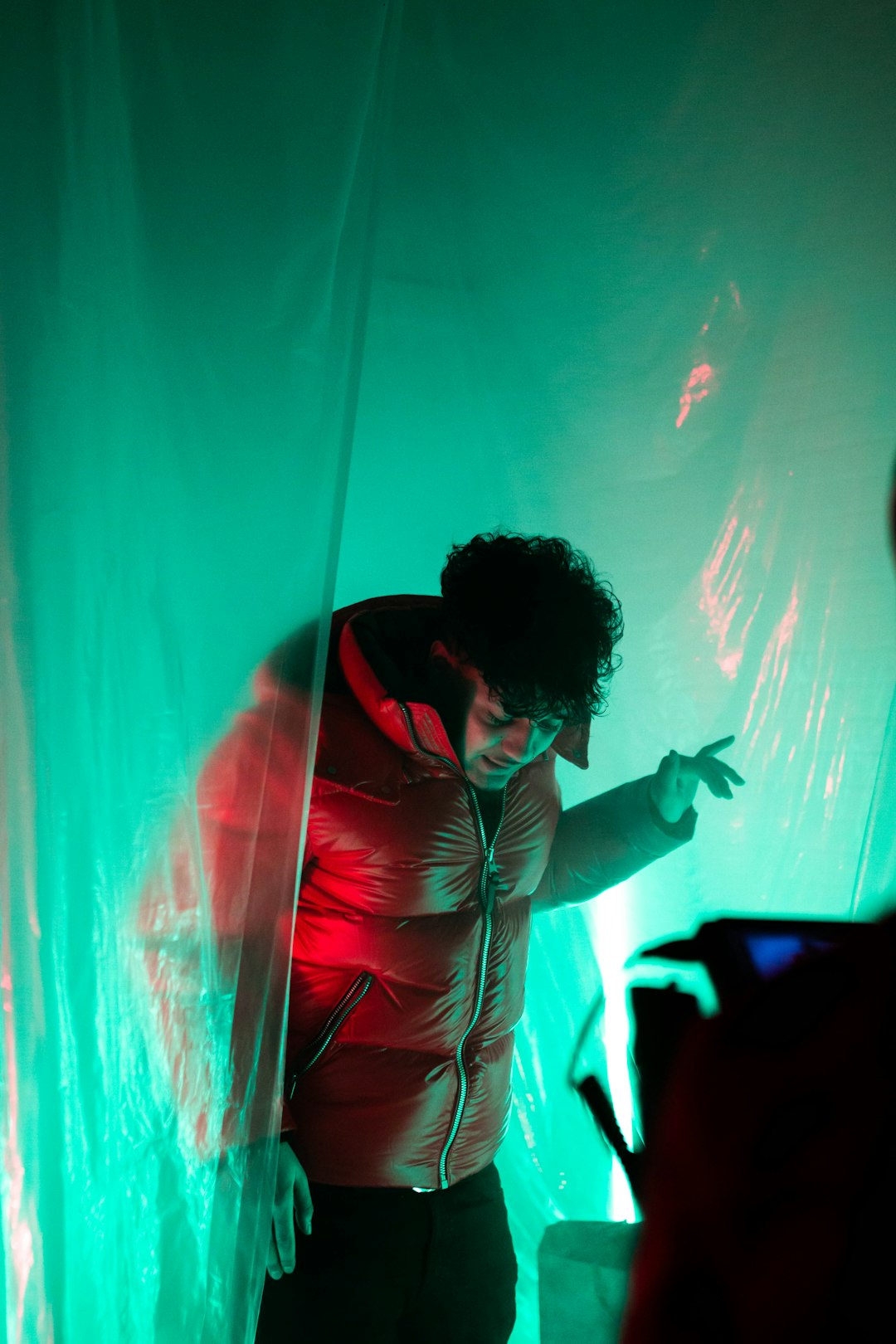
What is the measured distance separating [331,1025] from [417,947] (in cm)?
12

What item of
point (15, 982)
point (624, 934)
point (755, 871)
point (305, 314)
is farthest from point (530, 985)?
point (305, 314)

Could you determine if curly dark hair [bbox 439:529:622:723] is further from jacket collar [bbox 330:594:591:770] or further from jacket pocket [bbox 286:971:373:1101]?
jacket pocket [bbox 286:971:373:1101]

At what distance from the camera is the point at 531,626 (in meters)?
0.96

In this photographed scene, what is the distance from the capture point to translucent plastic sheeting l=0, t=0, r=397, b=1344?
78 centimetres

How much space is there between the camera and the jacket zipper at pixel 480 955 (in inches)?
38.4

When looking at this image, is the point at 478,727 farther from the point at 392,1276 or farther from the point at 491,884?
the point at 392,1276

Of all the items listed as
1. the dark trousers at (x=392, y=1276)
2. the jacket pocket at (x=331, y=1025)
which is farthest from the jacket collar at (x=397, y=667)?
the dark trousers at (x=392, y=1276)

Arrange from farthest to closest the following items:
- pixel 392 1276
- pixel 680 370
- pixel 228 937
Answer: pixel 680 370
pixel 392 1276
pixel 228 937

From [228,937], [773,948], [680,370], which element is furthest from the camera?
[680,370]

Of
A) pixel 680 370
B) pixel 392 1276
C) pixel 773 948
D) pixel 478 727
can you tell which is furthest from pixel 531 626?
pixel 392 1276

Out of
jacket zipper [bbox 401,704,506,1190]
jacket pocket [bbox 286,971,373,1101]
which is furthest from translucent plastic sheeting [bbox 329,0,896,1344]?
jacket pocket [bbox 286,971,373,1101]

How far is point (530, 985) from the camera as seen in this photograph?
136 centimetres

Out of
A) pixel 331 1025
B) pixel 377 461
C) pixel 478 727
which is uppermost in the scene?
pixel 377 461

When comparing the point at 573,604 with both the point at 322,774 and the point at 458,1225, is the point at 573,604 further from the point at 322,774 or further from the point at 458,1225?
the point at 458,1225
